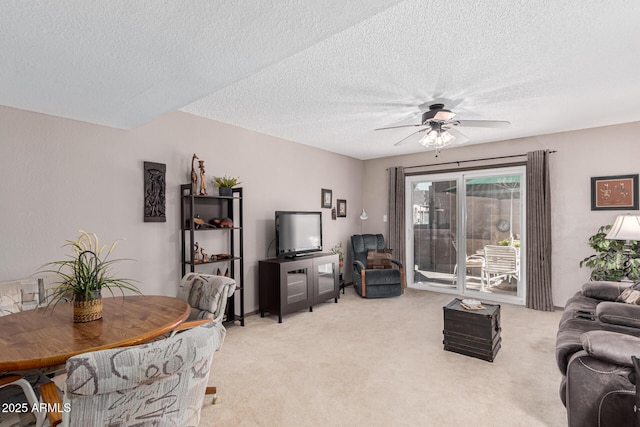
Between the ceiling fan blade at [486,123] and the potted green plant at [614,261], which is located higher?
the ceiling fan blade at [486,123]

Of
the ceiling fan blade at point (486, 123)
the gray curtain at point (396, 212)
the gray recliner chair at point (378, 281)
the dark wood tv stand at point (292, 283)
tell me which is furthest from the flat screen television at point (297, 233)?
the ceiling fan blade at point (486, 123)

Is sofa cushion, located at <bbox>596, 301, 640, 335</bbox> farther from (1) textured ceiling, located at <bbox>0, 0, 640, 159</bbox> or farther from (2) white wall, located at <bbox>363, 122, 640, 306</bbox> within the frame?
(2) white wall, located at <bbox>363, 122, 640, 306</bbox>

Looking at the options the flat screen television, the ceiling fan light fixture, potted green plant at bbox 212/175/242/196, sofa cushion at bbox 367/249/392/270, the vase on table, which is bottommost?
sofa cushion at bbox 367/249/392/270

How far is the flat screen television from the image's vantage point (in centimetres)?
446

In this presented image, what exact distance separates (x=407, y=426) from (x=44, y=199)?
3.31 m

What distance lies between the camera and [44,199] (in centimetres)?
275

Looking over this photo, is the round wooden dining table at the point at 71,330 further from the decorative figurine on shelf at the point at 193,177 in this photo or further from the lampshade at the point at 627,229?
the lampshade at the point at 627,229

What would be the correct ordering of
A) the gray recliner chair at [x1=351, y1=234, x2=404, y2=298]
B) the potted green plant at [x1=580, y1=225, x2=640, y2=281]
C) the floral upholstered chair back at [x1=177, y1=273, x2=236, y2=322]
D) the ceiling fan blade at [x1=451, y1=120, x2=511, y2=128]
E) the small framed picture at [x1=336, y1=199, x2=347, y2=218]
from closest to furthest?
the floral upholstered chair back at [x1=177, y1=273, x2=236, y2=322] < the ceiling fan blade at [x1=451, y1=120, x2=511, y2=128] < the potted green plant at [x1=580, y1=225, x2=640, y2=281] < the gray recliner chair at [x1=351, y1=234, x2=404, y2=298] < the small framed picture at [x1=336, y1=199, x2=347, y2=218]

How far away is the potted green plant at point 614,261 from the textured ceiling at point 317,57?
1531 millimetres

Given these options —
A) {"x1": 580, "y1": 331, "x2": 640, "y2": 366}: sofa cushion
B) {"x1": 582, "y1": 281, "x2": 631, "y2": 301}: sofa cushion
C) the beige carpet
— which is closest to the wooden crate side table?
the beige carpet

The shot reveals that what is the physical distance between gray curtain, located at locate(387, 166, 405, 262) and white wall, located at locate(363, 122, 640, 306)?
1.88 m

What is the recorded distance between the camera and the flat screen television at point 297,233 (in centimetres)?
446

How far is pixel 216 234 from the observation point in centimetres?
402

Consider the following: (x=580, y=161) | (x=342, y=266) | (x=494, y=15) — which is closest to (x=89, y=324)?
(x=494, y=15)
